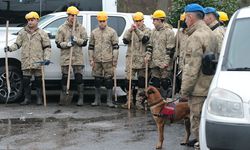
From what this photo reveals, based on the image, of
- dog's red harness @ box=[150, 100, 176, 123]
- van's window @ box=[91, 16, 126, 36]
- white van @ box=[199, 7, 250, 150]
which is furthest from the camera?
van's window @ box=[91, 16, 126, 36]

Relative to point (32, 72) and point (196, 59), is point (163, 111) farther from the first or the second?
point (32, 72)

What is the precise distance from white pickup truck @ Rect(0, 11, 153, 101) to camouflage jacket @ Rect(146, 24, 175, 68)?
1261 mm

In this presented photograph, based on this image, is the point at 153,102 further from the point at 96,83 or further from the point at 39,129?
the point at 96,83

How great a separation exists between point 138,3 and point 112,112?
56.7 ft

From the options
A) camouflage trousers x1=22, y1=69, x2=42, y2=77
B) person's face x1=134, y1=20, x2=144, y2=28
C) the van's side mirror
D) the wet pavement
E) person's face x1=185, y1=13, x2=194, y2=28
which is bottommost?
the wet pavement

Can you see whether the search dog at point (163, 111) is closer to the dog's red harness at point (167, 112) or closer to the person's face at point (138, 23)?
the dog's red harness at point (167, 112)

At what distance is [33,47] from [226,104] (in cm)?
682

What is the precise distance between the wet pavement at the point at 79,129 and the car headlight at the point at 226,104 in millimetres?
2687

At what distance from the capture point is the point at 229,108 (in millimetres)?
5320

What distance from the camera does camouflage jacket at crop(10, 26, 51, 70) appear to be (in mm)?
11430

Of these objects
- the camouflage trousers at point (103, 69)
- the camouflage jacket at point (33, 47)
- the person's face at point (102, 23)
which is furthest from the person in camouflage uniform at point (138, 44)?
the camouflage jacket at point (33, 47)

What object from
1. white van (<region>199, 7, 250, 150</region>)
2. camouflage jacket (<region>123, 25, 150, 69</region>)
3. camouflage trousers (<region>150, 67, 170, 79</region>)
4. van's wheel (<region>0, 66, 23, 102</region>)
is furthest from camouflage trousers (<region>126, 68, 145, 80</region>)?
white van (<region>199, 7, 250, 150</region>)

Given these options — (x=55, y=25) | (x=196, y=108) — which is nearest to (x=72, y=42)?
(x=55, y=25)

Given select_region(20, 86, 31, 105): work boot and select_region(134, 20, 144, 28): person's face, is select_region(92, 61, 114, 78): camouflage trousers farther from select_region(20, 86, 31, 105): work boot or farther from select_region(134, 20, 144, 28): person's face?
select_region(20, 86, 31, 105): work boot
